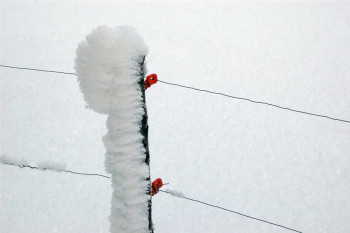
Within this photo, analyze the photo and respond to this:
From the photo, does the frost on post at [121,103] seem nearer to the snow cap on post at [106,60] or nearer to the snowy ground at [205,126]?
the snow cap on post at [106,60]

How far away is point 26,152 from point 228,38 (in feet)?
15.7

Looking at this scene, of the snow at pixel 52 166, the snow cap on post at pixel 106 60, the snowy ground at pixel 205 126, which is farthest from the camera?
the snowy ground at pixel 205 126

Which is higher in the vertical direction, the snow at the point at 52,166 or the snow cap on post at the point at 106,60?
the snow cap on post at the point at 106,60

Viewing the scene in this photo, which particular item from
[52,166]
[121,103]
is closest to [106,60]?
[121,103]

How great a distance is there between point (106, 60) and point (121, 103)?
0.17 meters

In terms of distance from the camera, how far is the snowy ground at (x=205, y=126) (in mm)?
3309

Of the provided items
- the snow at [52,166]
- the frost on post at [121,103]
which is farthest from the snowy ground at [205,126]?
the frost on post at [121,103]

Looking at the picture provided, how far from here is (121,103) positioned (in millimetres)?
1172

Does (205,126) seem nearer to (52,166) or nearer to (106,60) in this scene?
(52,166)

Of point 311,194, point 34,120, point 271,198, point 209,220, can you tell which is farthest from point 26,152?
point 311,194

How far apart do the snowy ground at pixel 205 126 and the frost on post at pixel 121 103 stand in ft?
6.79

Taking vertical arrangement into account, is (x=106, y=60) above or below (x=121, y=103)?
above

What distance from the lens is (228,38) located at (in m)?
6.91

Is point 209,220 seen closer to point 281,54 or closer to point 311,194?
point 311,194
